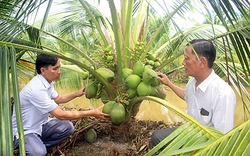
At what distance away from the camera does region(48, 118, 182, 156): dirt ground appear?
2699mm

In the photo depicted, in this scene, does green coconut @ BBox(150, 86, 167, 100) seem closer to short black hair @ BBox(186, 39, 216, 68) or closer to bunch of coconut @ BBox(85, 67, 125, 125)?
bunch of coconut @ BBox(85, 67, 125, 125)

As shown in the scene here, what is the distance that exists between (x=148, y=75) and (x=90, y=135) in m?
1.18

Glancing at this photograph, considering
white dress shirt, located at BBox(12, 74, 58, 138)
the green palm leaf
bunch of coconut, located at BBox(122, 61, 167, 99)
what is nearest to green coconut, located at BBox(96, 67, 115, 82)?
bunch of coconut, located at BBox(122, 61, 167, 99)

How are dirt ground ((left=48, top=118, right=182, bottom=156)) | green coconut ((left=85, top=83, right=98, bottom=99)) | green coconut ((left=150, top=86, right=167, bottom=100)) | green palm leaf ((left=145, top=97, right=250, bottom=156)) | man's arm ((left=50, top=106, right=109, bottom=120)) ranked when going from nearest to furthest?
green palm leaf ((left=145, top=97, right=250, bottom=156))
man's arm ((left=50, top=106, right=109, bottom=120))
green coconut ((left=150, top=86, right=167, bottom=100))
green coconut ((left=85, top=83, right=98, bottom=99))
dirt ground ((left=48, top=118, right=182, bottom=156))

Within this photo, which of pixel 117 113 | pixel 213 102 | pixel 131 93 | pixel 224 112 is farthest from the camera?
pixel 131 93

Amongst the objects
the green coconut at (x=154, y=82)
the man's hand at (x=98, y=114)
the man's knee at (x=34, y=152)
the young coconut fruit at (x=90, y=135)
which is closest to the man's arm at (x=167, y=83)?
the green coconut at (x=154, y=82)

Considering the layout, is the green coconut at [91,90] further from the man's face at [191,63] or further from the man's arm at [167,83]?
the man's face at [191,63]

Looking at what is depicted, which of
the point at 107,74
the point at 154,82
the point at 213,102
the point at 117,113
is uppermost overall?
the point at 107,74

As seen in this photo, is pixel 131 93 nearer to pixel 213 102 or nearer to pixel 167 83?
pixel 167 83

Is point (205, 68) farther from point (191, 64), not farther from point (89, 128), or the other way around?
point (89, 128)

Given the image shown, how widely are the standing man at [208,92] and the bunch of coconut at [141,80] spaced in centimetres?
31

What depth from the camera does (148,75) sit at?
211 centimetres

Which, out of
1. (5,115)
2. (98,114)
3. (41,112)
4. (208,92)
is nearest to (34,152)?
(41,112)

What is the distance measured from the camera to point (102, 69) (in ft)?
7.60
